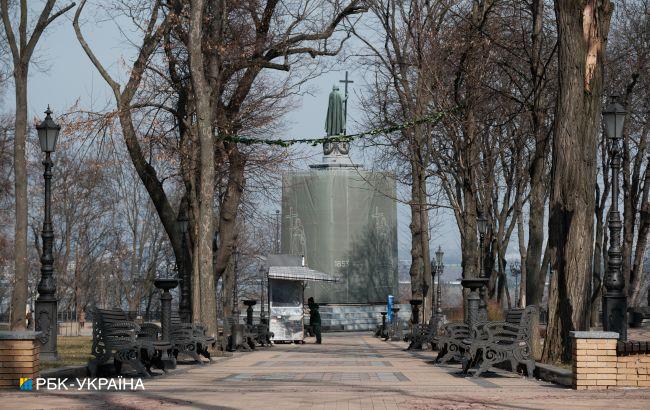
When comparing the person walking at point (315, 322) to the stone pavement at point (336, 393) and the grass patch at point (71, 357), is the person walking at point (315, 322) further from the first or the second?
the stone pavement at point (336, 393)

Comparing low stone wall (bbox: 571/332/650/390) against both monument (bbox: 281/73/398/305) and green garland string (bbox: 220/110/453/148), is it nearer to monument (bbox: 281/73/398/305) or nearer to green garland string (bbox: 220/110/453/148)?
green garland string (bbox: 220/110/453/148)

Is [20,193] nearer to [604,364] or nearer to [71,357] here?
[71,357]

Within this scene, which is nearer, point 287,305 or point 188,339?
point 188,339

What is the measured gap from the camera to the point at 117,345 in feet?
54.2

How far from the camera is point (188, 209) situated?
96.9ft

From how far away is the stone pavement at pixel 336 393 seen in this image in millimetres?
11578

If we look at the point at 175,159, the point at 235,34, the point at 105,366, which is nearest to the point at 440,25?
the point at 235,34

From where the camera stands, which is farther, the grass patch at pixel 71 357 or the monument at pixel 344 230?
the monument at pixel 344 230

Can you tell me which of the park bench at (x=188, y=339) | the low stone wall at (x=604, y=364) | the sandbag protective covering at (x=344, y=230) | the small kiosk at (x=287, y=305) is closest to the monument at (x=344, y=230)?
the sandbag protective covering at (x=344, y=230)

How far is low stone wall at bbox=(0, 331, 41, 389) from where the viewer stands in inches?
542

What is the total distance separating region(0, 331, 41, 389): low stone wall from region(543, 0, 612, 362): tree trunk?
25.9ft

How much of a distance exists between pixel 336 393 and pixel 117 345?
4.64 meters

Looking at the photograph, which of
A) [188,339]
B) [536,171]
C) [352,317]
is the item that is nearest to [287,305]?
[536,171]

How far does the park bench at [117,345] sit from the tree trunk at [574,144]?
609 cm
